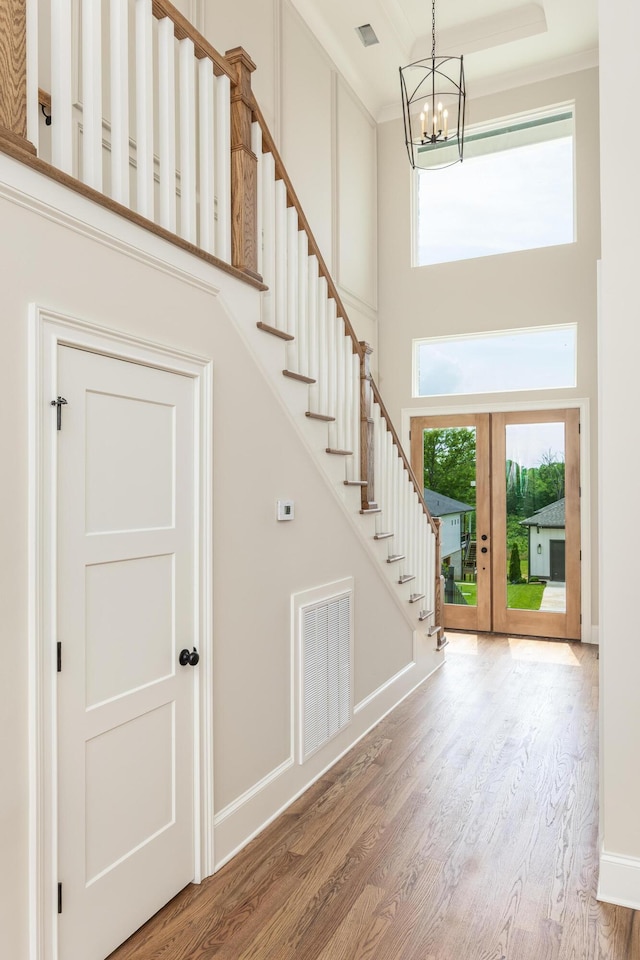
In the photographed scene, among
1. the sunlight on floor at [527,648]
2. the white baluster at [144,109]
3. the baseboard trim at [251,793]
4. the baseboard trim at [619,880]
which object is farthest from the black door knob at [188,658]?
the sunlight on floor at [527,648]

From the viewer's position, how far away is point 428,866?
8.52ft

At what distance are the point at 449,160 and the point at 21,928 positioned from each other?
286 inches

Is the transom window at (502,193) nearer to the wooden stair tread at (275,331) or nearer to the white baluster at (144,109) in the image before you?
the wooden stair tread at (275,331)

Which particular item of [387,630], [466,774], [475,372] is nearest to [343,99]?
[475,372]

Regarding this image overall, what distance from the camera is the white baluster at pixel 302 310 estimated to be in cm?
334

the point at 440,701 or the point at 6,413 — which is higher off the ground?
the point at 6,413

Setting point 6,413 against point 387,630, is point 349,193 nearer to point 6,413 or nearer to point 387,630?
point 387,630

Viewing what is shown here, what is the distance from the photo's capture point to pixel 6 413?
68.2 inches

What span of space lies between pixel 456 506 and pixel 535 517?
2.59ft

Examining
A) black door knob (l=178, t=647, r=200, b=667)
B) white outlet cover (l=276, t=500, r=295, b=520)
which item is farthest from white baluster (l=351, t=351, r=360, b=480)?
black door knob (l=178, t=647, r=200, b=667)

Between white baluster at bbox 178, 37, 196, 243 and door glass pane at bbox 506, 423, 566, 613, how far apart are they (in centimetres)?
469

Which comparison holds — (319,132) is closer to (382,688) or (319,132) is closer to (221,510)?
(221,510)

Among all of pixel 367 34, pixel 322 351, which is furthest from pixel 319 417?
pixel 367 34

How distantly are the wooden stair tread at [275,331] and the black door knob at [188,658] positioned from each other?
142cm
